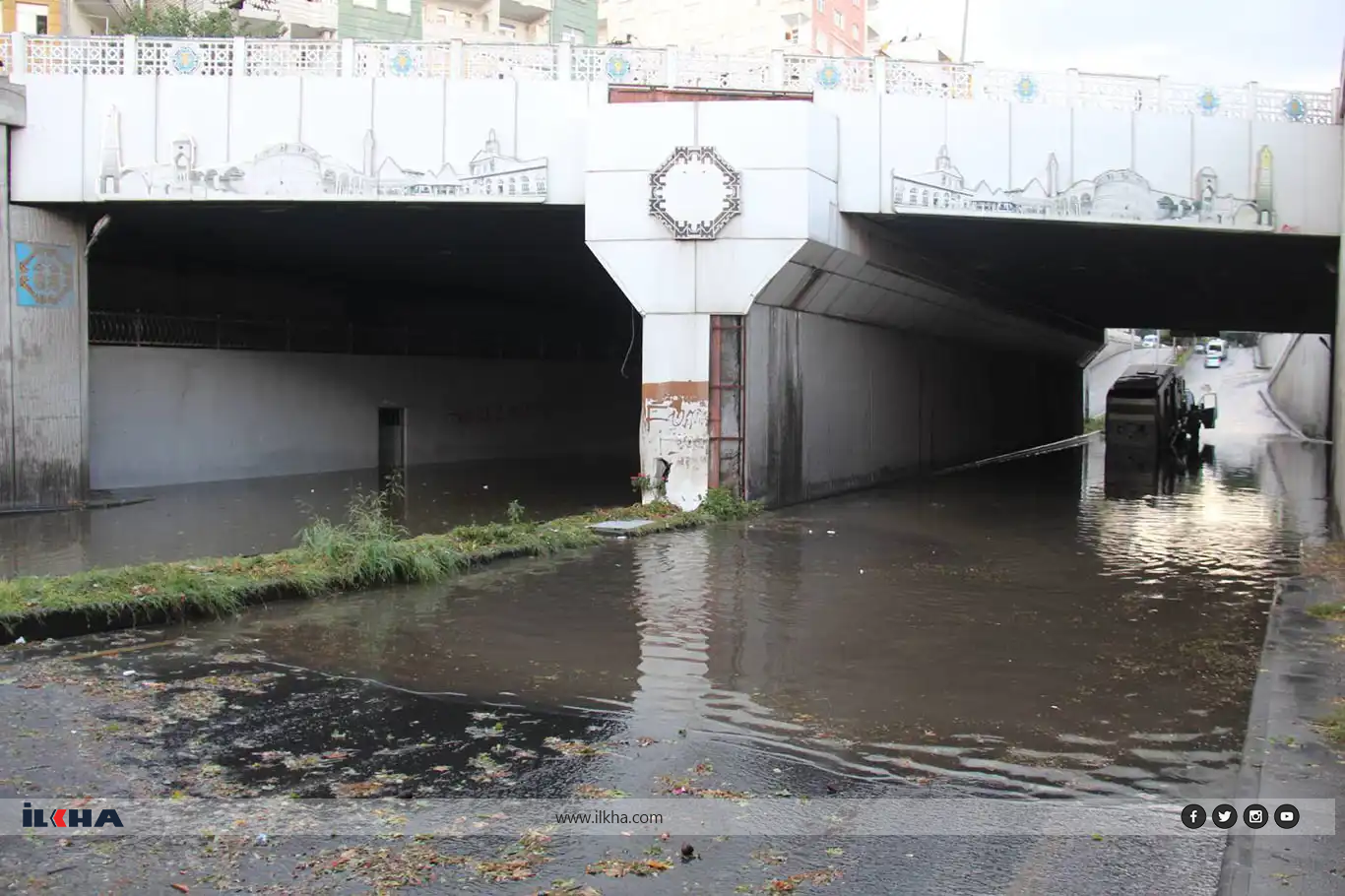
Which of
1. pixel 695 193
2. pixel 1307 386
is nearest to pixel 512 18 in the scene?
pixel 1307 386

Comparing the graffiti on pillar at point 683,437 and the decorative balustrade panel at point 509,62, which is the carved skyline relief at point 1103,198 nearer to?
the graffiti on pillar at point 683,437

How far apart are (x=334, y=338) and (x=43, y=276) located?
33.9 ft

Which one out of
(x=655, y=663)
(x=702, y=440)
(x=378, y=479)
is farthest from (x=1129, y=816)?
(x=378, y=479)

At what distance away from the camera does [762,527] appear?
1714cm

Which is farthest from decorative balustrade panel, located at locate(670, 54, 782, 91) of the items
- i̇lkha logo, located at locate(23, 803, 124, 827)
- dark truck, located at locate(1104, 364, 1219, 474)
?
dark truck, located at locate(1104, 364, 1219, 474)

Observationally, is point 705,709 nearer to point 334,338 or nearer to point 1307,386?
point 334,338

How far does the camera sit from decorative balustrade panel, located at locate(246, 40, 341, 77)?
18672 mm

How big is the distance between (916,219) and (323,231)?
11188mm

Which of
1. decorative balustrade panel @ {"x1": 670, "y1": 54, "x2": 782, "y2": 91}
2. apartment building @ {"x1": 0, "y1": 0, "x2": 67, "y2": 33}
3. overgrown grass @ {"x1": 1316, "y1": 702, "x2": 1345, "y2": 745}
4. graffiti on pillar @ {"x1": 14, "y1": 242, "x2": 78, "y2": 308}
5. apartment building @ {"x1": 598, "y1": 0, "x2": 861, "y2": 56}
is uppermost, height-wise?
apartment building @ {"x1": 598, "y1": 0, "x2": 861, "y2": 56}

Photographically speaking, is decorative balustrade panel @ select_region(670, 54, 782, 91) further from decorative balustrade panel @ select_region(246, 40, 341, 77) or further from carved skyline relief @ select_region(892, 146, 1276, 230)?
decorative balustrade panel @ select_region(246, 40, 341, 77)

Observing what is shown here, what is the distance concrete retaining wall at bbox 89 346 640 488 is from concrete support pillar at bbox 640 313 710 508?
443 inches

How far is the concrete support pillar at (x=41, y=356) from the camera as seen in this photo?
18656 mm

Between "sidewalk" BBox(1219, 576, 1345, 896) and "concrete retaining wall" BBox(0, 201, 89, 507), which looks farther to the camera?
"concrete retaining wall" BBox(0, 201, 89, 507)

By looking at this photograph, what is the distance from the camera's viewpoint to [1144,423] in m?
33.1
